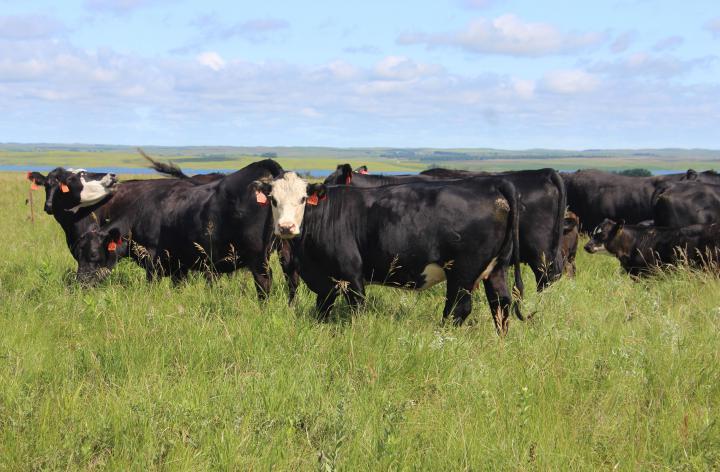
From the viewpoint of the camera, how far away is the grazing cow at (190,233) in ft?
28.0

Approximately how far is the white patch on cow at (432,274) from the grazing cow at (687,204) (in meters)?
7.74

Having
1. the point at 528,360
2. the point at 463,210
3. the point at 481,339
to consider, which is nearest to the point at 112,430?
the point at 528,360

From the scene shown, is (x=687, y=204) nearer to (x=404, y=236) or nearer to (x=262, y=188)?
(x=404, y=236)

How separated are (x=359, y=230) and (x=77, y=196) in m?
5.00

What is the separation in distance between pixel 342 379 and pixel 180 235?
4.68 metres

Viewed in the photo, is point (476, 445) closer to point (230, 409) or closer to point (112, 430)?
→ point (230, 409)

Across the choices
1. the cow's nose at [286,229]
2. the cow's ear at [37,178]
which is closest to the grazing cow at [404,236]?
the cow's nose at [286,229]

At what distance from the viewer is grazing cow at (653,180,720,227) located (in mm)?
12812

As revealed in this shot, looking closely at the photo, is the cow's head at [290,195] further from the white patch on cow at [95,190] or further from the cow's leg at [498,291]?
the white patch on cow at [95,190]

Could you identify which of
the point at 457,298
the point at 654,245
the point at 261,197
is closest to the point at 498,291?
the point at 457,298

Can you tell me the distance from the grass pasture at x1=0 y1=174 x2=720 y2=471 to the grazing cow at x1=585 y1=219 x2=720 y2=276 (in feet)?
11.2

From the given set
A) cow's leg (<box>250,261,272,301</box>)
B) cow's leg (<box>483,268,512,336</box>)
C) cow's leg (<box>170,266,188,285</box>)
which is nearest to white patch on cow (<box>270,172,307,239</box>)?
cow's leg (<box>250,261,272,301</box>)

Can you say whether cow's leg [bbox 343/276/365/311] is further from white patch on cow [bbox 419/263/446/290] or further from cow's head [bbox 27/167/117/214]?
cow's head [bbox 27/167/117/214]

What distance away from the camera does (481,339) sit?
641 cm
